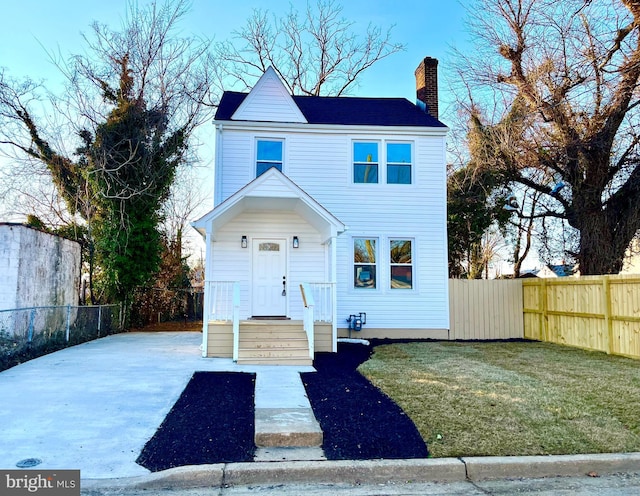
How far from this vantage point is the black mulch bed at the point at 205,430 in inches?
165

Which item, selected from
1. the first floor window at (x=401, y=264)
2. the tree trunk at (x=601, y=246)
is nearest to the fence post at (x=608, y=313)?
the tree trunk at (x=601, y=246)

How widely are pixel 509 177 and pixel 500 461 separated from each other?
14350 mm

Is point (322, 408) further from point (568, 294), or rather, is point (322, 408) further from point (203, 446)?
point (568, 294)

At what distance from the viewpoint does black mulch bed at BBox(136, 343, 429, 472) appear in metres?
4.29

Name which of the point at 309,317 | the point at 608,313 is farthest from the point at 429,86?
the point at 309,317

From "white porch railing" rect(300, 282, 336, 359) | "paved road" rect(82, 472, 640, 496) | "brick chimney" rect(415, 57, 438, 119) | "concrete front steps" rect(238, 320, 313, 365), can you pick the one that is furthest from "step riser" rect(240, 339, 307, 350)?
"brick chimney" rect(415, 57, 438, 119)

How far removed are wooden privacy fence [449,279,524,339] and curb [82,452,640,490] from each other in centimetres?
881

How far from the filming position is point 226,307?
1127cm

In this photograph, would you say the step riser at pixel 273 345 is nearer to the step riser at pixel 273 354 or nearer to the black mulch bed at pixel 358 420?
the step riser at pixel 273 354

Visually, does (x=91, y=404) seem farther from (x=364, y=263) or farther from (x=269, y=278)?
(x=364, y=263)

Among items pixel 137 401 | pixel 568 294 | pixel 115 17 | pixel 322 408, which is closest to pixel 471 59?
pixel 568 294

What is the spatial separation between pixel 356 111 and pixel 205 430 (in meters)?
11.3

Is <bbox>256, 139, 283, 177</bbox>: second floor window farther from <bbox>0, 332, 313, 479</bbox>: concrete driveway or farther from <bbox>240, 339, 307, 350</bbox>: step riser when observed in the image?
<bbox>0, 332, 313, 479</bbox>: concrete driveway

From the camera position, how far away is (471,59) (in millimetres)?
14523
